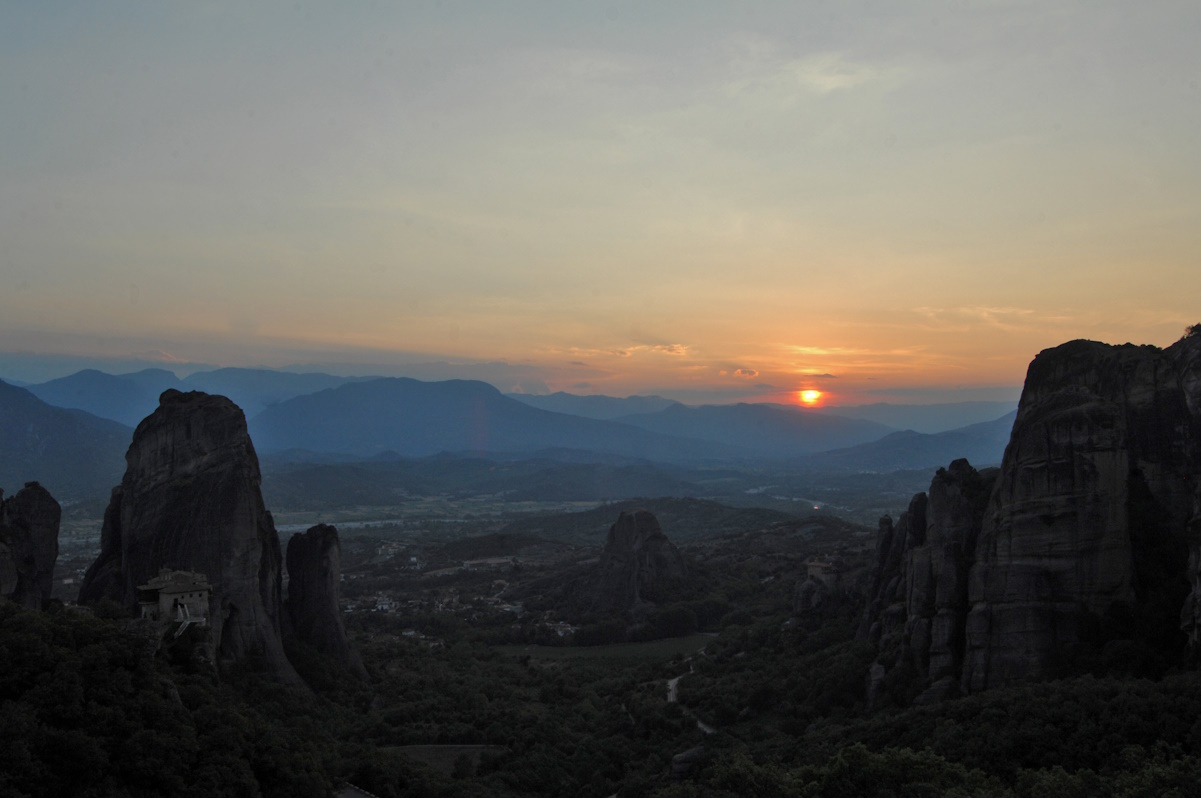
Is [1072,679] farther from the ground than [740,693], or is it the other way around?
[1072,679]

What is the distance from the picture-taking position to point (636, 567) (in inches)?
3415

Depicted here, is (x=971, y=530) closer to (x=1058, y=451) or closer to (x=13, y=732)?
(x=1058, y=451)

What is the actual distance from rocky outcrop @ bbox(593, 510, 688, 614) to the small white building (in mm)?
45888

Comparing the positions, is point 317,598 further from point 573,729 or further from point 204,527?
point 573,729

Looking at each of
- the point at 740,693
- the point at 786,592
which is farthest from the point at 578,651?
the point at 740,693

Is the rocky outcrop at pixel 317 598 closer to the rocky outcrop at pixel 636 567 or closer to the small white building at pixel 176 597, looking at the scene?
the small white building at pixel 176 597

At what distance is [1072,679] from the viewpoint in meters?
31.1

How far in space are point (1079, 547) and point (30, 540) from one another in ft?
151

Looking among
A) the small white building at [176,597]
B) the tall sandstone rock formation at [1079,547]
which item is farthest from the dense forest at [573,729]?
the small white building at [176,597]

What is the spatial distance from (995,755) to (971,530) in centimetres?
1313

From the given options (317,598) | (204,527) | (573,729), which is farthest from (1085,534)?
(317,598)

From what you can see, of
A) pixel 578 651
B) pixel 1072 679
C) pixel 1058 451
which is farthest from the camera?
pixel 578 651

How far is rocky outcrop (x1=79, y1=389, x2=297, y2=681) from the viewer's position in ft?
146

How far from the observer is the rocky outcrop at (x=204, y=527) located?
4459 cm
